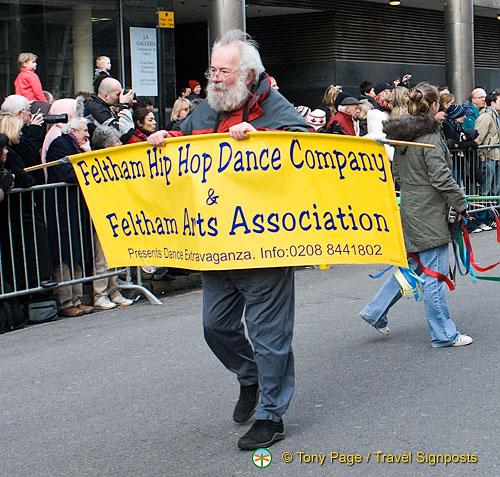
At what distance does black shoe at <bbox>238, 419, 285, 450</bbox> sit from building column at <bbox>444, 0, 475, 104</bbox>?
752 inches

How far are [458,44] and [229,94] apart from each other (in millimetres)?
19115

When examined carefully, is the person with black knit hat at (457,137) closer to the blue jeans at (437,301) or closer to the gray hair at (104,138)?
the gray hair at (104,138)

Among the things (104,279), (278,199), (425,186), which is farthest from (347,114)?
(278,199)

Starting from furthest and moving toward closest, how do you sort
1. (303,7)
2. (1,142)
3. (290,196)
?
(303,7) < (1,142) < (290,196)

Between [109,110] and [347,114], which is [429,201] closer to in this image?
[109,110]

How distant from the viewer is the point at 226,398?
5.77 metres

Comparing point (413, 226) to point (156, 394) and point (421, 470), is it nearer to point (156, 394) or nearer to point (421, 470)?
point (156, 394)

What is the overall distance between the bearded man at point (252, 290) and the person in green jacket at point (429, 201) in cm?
197

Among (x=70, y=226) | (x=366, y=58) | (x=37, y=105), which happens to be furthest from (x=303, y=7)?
(x=70, y=226)

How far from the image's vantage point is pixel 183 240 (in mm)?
5176

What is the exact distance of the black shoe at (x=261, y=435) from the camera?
15.7 ft

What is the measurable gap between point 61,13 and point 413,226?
33.9 ft

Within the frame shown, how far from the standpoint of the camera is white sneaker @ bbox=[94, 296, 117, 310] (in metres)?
9.20

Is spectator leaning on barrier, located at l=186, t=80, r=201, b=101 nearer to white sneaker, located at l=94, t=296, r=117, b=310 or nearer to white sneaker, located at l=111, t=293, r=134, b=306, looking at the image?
white sneaker, located at l=111, t=293, r=134, b=306
